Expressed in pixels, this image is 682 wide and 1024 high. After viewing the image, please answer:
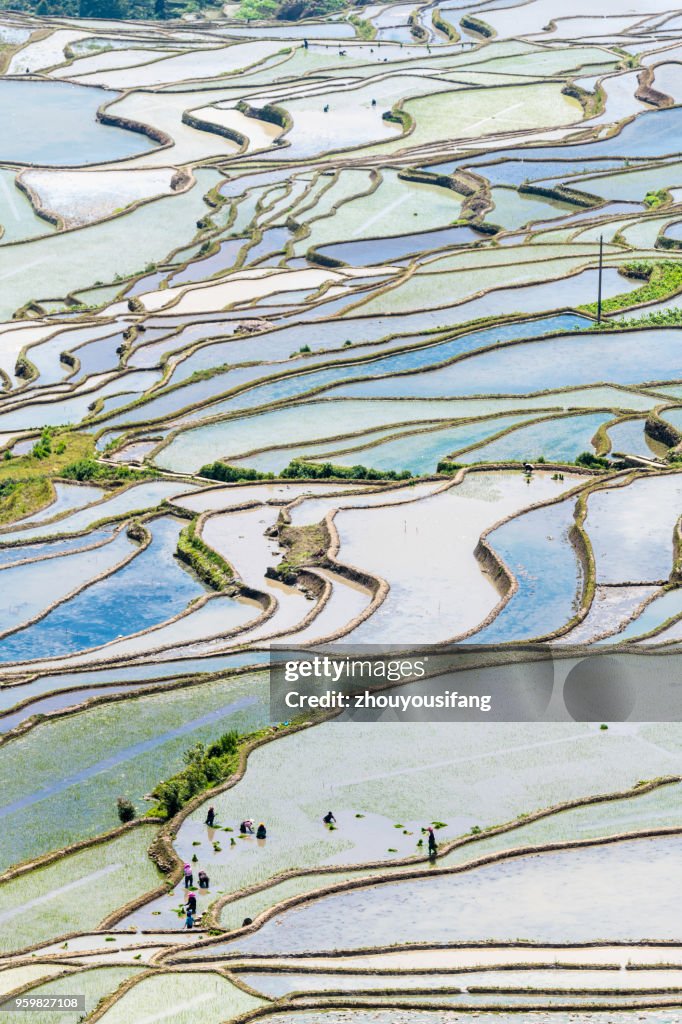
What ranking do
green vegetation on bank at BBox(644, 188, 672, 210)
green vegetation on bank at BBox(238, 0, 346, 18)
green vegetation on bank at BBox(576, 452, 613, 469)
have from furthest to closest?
green vegetation on bank at BBox(238, 0, 346, 18), green vegetation on bank at BBox(644, 188, 672, 210), green vegetation on bank at BBox(576, 452, 613, 469)

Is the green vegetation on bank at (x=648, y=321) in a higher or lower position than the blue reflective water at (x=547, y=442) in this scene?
higher

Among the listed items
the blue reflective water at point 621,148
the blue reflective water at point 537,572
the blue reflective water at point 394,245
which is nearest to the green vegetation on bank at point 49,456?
the blue reflective water at point 537,572

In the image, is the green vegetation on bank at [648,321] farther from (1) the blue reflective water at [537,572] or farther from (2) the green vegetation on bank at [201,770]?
(2) the green vegetation on bank at [201,770]

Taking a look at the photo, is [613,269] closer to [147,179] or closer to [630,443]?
[630,443]

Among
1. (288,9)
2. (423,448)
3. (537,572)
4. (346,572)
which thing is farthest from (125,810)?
(288,9)

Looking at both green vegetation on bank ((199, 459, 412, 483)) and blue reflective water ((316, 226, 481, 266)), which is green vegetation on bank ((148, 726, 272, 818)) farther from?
blue reflective water ((316, 226, 481, 266))

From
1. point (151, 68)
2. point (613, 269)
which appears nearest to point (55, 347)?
point (613, 269)

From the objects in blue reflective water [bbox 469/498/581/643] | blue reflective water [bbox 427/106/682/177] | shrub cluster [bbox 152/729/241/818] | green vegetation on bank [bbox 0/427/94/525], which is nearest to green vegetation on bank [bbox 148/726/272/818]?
shrub cluster [bbox 152/729/241/818]
